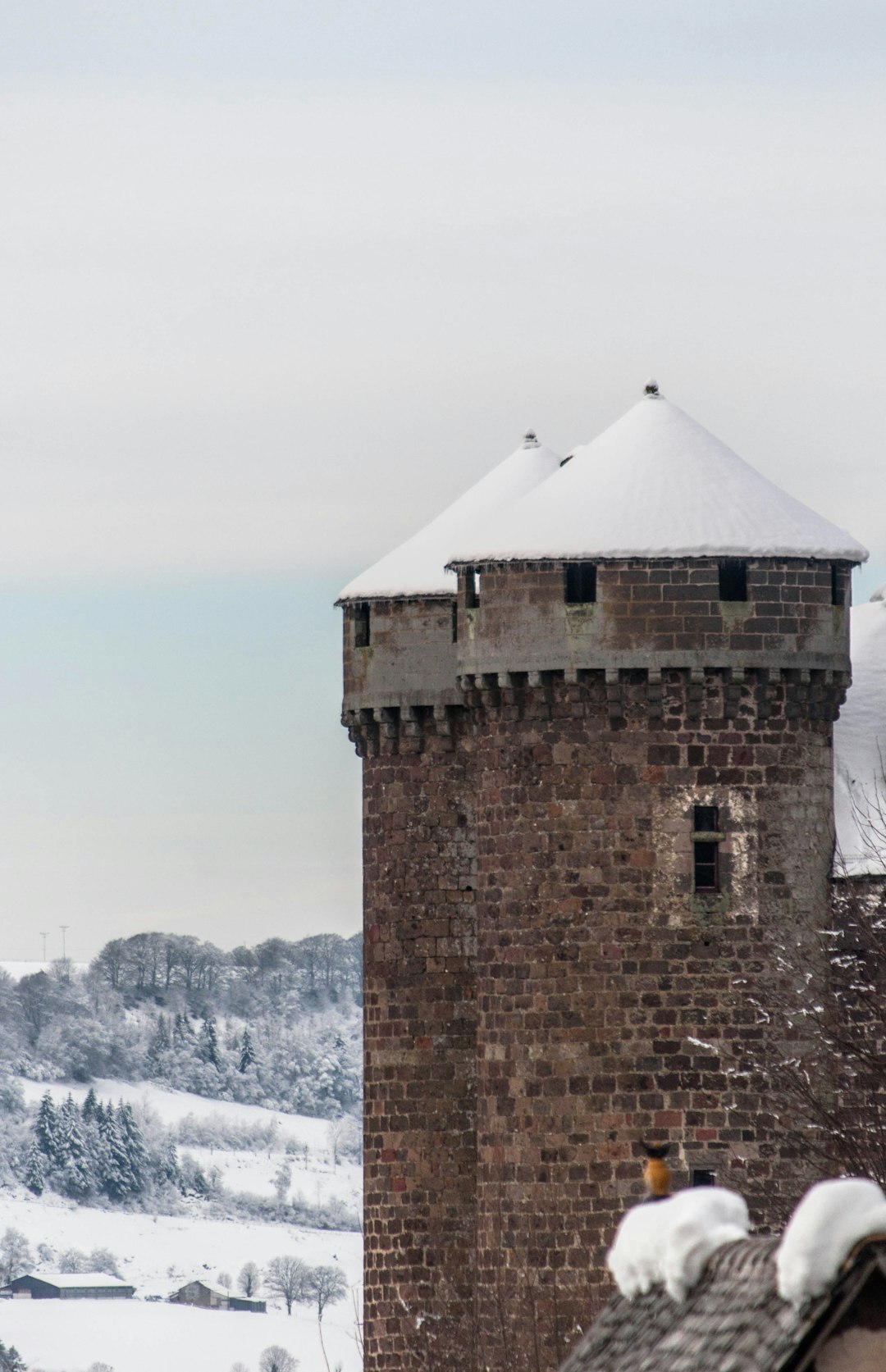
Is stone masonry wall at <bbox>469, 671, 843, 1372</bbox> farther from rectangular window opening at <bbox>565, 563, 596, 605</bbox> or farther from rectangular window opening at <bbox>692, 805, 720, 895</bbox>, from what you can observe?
rectangular window opening at <bbox>565, 563, 596, 605</bbox>

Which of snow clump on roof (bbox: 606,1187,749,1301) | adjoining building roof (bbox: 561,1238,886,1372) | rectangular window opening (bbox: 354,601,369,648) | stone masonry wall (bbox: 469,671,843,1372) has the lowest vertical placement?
adjoining building roof (bbox: 561,1238,886,1372)

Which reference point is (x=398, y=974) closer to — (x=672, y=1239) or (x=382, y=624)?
(x=382, y=624)

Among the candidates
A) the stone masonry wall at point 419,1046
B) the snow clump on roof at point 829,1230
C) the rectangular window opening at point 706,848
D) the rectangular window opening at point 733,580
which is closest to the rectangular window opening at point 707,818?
the rectangular window opening at point 706,848

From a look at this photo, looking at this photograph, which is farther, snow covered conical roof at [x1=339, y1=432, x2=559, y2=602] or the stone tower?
snow covered conical roof at [x1=339, y1=432, x2=559, y2=602]

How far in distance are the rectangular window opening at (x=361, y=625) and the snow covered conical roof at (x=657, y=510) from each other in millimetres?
2836

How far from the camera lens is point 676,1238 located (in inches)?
854

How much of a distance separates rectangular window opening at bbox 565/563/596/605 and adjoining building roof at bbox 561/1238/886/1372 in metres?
18.3

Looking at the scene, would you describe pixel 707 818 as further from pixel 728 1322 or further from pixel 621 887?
pixel 728 1322

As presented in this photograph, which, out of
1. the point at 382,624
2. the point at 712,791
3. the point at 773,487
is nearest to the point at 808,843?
the point at 712,791

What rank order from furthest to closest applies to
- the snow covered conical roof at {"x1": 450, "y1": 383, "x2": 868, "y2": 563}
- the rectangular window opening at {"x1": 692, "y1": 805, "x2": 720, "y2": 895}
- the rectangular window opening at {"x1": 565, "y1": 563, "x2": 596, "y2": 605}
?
the rectangular window opening at {"x1": 565, "y1": 563, "x2": 596, "y2": 605}, the snow covered conical roof at {"x1": 450, "y1": 383, "x2": 868, "y2": 563}, the rectangular window opening at {"x1": 692, "y1": 805, "x2": 720, "y2": 895}

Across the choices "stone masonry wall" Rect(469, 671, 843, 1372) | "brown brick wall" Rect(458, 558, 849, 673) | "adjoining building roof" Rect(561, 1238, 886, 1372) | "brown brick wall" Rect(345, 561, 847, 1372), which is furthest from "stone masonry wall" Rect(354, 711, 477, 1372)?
"adjoining building roof" Rect(561, 1238, 886, 1372)

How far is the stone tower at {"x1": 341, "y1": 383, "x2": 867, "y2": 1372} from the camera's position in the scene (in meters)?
40.3

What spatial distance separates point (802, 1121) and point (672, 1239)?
18939 mm

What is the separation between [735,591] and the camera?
4112 cm
